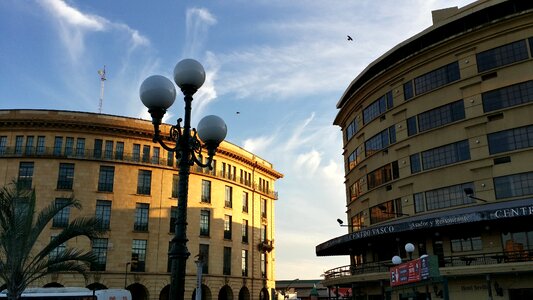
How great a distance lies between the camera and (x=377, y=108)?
135 ft

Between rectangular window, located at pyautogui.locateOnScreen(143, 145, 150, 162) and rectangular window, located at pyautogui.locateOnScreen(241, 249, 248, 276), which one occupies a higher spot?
rectangular window, located at pyautogui.locateOnScreen(143, 145, 150, 162)

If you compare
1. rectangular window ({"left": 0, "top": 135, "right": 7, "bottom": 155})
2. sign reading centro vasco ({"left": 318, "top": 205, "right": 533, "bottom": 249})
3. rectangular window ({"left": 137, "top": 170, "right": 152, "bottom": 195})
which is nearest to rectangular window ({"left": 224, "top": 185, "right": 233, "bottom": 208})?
rectangular window ({"left": 137, "top": 170, "right": 152, "bottom": 195})

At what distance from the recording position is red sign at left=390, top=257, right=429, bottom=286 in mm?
14688

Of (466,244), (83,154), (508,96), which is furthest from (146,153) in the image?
(508,96)

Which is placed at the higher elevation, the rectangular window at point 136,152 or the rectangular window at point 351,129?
the rectangular window at point 136,152

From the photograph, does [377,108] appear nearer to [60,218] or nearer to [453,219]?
[453,219]

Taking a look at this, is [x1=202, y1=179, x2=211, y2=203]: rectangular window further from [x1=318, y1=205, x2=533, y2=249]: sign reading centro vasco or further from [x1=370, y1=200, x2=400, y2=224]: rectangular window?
[x1=318, y1=205, x2=533, y2=249]: sign reading centro vasco

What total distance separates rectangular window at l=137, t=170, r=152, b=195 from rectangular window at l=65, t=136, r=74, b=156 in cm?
830

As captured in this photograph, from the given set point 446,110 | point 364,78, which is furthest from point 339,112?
point 446,110

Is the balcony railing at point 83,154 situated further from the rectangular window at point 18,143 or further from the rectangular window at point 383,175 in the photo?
the rectangular window at point 383,175

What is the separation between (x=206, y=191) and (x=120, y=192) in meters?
11.5

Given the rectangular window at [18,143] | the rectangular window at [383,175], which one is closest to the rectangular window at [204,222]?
the rectangular window at [18,143]

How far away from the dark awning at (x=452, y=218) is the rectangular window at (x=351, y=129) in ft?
39.9

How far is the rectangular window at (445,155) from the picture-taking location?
3247cm
